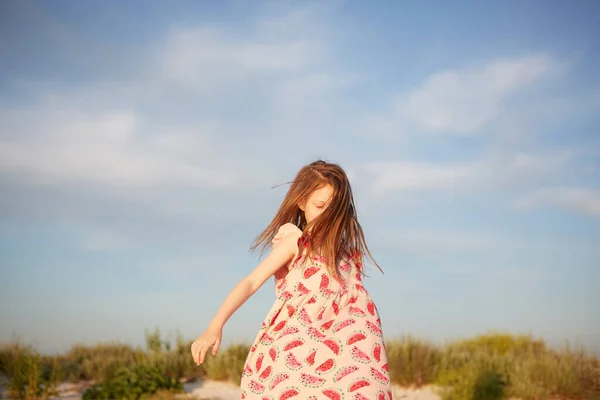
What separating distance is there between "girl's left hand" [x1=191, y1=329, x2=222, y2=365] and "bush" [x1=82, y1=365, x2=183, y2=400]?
19.2 ft

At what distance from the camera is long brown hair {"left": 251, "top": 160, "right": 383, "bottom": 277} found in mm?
4047

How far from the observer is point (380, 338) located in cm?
378

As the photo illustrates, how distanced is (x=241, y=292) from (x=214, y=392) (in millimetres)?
6422

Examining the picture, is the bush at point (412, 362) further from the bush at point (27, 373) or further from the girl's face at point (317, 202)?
the girl's face at point (317, 202)

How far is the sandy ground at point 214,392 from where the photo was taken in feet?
29.3

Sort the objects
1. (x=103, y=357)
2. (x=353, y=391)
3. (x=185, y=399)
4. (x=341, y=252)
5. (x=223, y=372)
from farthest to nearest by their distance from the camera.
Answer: (x=103, y=357), (x=223, y=372), (x=185, y=399), (x=341, y=252), (x=353, y=391)

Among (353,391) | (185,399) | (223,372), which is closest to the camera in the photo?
(353,391)

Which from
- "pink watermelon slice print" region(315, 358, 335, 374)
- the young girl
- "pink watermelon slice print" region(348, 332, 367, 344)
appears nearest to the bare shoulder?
the young girl

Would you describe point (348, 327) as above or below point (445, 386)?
above

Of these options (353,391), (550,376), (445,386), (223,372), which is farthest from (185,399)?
(353,391)

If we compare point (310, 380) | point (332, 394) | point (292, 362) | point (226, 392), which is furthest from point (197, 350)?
point (226, 392)

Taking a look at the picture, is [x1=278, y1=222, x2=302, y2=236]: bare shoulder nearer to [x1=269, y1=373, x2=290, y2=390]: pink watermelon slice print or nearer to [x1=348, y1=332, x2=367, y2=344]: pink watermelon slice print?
[x1=348, y1=332, x2=367, y2=344]: pink watermelon slice print

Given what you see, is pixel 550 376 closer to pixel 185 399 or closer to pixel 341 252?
pixel 185 399

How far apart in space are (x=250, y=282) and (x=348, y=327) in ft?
2.12
